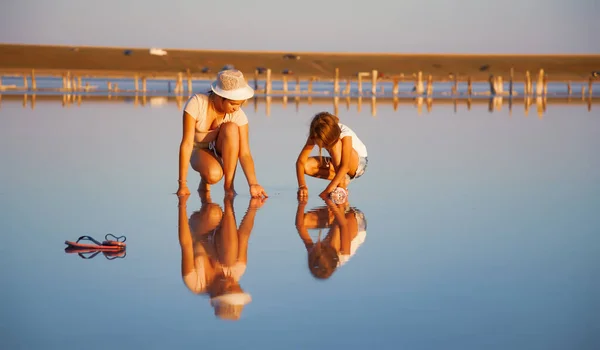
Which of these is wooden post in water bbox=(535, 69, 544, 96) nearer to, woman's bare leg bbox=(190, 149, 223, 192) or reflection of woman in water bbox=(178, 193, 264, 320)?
woman's bare leg bbox=(190, 149, 223, 192)

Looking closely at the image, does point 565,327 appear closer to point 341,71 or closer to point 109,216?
point 109,216

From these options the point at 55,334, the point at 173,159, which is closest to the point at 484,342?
the point at 55,334

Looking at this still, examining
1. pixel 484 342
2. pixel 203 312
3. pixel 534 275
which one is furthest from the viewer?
pixel 534 275

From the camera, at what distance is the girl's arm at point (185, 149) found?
7.49m

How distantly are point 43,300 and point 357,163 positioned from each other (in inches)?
174

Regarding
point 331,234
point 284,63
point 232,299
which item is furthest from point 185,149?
point 284,63

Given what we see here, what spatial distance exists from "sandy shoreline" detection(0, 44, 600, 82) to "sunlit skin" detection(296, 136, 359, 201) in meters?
60.3

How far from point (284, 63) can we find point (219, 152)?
7721cm

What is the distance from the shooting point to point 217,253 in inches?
198

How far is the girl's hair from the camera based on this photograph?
7.25m

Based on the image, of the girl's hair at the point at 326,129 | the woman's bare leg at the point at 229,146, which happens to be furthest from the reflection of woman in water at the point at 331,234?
the woman's bare leg at the point at 229,146

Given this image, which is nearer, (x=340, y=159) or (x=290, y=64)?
(x=340, y=159)

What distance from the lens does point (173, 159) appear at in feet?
33.8

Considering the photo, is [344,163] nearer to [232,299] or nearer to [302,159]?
[302,159]
